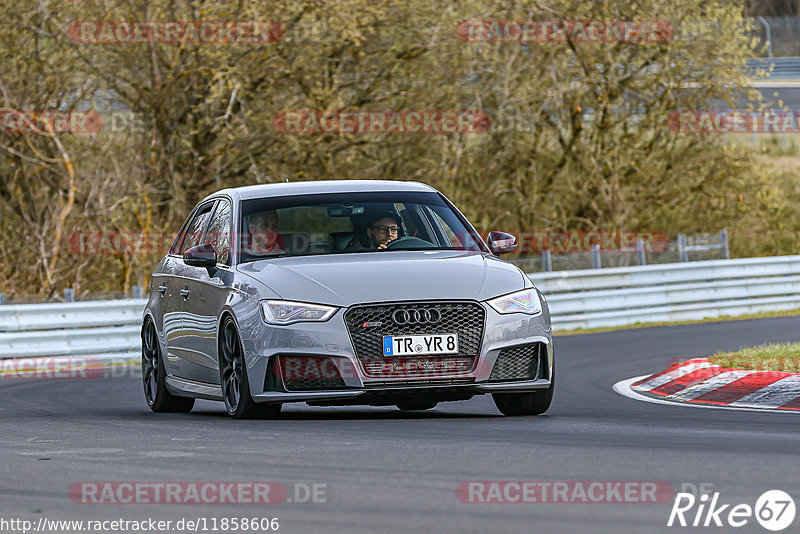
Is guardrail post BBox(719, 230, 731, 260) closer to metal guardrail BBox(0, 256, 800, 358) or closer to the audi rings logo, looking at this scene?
metal guardrail BBox(0, 256, 800, 358)

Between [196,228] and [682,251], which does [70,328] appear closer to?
[196,228]

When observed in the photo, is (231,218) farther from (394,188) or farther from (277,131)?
(277,131)

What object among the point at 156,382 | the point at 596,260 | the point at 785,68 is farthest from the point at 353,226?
the point at 785,68

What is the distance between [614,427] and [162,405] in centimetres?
425

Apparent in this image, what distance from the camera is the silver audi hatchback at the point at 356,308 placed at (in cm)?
980

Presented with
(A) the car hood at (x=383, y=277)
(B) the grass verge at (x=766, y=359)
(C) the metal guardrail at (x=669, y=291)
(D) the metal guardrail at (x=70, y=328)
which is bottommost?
(C) the metal guardrail at (x=669, y=291)

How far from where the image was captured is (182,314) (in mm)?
11742

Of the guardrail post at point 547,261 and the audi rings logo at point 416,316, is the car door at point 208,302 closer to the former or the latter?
the audi rings logo at point 416,316

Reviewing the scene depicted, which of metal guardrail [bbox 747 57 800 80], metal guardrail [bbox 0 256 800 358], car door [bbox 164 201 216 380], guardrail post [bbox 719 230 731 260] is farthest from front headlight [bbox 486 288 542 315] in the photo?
metal guardrail [bbox 747 57 800 80]

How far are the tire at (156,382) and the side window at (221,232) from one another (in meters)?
1.10

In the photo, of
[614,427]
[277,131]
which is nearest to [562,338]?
[277,131]

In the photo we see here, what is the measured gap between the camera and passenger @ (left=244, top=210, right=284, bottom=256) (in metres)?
11.0

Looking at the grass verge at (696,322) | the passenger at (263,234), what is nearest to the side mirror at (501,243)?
the passenger at (263,234)

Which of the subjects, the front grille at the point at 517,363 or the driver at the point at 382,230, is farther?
the driver at the point at 382,230
